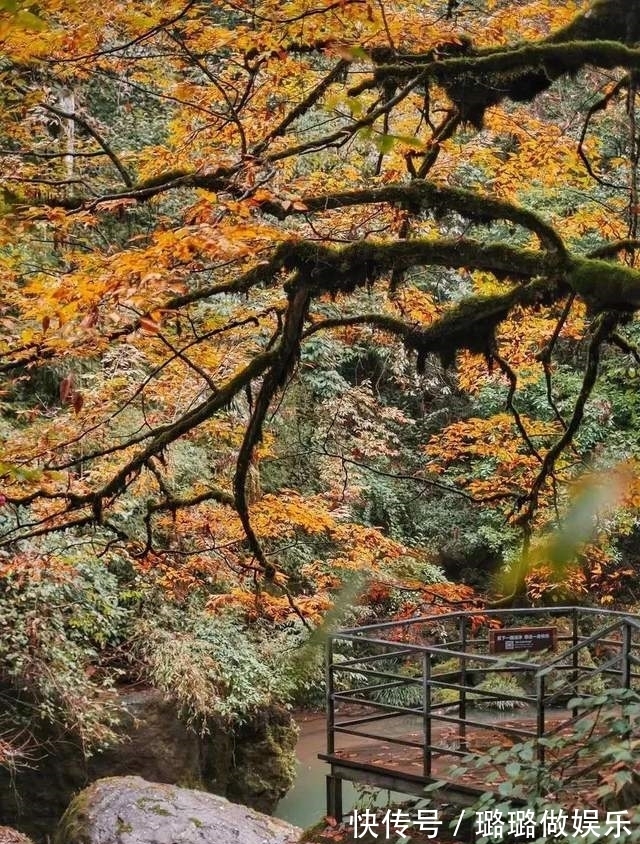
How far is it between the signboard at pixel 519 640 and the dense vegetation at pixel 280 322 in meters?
0.27

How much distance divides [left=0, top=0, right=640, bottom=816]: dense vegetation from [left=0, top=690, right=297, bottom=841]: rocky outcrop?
1.15 feet

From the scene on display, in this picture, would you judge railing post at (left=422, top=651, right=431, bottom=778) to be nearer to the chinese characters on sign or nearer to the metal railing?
the metal railing

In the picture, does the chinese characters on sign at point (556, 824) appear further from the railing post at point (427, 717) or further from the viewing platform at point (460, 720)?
the railing post at point (427, 717)

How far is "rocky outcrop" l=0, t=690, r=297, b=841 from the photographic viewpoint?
8.57 m

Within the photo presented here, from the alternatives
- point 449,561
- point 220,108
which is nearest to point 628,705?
point 220,108

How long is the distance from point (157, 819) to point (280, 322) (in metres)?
4.04

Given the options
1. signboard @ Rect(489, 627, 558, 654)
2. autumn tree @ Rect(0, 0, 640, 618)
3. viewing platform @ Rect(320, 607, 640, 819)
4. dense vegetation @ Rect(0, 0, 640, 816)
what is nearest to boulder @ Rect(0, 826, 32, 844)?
dense vegetation @ Rect(0, 0, 640, 816)

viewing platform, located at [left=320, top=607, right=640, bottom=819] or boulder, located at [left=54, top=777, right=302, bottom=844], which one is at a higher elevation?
viewing platform, located at [left=320, top=607, right=640, bottom=819]

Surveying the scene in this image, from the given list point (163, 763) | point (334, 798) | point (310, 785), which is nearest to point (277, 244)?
point (334, 798)


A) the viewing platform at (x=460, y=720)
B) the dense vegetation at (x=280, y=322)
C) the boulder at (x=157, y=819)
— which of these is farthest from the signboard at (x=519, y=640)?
the boulder at (x=157, y=819)

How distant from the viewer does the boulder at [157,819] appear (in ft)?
21.6

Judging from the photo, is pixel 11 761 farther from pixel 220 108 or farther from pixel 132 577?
pixel 220 108

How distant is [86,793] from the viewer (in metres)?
7.21

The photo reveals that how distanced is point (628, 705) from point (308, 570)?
5332 mm
